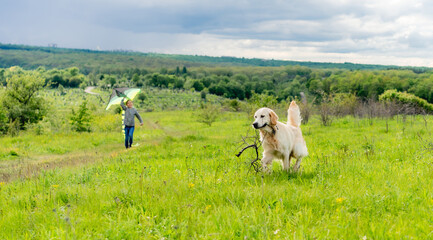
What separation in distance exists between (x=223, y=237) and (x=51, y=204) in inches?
121

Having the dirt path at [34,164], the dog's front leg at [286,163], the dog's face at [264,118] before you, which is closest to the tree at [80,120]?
the dirt path at [34,164]

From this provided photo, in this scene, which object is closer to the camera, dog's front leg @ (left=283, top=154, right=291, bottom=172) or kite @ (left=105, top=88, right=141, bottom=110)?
dog's front leg @ (left=283, top=154, right=291, bottom=172)

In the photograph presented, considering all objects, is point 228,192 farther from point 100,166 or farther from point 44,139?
point 44,139

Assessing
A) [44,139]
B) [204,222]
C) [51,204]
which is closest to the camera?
[204,222]

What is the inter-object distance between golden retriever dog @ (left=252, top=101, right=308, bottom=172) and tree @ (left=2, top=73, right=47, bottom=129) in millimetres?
24343

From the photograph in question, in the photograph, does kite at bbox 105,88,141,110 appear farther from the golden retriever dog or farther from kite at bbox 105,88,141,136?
the golden retriever dog

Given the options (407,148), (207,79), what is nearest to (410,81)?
(207,79)

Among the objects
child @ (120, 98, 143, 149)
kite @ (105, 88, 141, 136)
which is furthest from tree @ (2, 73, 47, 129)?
child @ (120, 98, 143, 149)

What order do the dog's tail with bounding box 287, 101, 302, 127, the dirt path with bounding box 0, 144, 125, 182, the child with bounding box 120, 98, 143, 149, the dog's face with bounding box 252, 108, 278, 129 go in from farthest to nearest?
the child with bounding box 120, 98, 143, 149
the dirt path with bounding box 0, 144, 125, 182
the dog's tail with bounding box 287, 101, 302, 127
the dog's face with bounding box 252, 108, 278, 129

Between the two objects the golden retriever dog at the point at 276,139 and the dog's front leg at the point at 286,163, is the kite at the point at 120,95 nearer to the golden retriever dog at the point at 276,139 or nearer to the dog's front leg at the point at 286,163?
the golden retriever dog at the point at 276,139

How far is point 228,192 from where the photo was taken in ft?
15.2

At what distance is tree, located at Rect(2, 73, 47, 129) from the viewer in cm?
2444

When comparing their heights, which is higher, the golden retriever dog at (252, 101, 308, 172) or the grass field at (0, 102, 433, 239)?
the golden retriever dog at (252, 101, 308, 172)

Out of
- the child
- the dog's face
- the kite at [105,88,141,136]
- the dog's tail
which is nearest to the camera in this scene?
the dog's face
